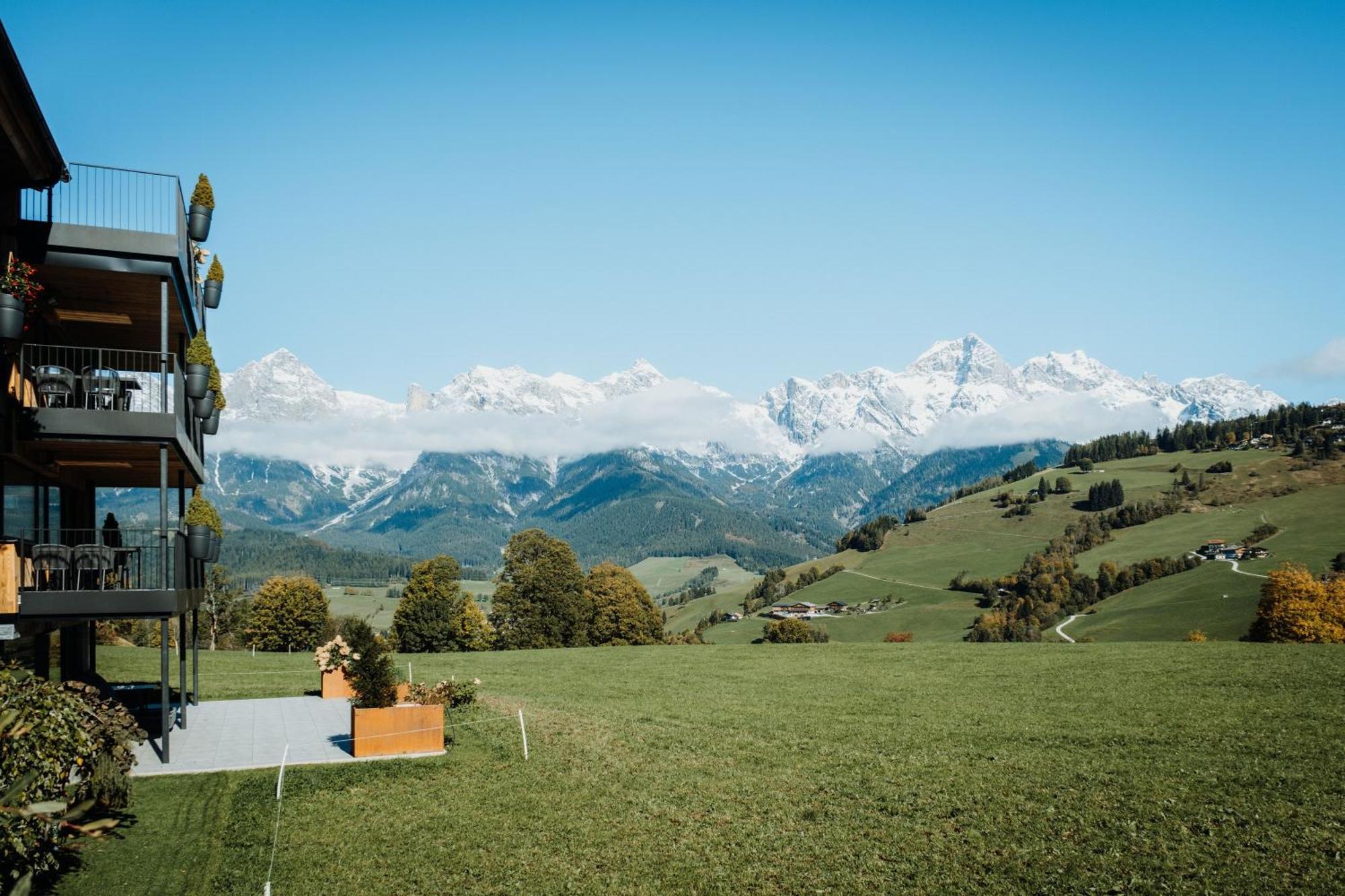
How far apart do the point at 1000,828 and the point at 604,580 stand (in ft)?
178

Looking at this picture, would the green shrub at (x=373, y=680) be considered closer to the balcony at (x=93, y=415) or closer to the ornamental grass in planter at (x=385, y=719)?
the ornamental grass in planter at (x=385, y=719)

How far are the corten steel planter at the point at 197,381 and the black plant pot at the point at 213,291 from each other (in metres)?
4.95

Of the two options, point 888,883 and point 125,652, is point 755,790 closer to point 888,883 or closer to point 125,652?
point 888,883

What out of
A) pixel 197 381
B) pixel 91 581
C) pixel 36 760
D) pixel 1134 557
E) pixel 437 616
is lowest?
pixel 1134 557

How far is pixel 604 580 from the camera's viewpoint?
220 feet

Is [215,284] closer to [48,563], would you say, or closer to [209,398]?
[209,398]

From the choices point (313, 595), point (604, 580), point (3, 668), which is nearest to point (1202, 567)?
point (604, 580)

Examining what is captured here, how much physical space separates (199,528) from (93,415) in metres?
3.15

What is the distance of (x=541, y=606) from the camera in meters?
63.0

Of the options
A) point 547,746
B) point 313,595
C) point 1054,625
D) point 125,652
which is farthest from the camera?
point 1054,625

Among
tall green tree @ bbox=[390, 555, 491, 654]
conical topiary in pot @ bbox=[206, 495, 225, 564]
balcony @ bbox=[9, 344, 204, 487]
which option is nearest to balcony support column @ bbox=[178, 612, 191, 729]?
conical topiary in pot @ bbox=[206, 495, 225, 564]

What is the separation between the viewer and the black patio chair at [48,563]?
18.7 metres

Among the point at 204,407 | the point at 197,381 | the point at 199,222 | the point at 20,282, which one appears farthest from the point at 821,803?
the point at 199,222

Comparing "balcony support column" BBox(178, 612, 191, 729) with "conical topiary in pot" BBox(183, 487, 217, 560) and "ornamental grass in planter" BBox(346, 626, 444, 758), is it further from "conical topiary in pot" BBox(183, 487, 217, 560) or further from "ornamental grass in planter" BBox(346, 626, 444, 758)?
"ornamental grass in planter" BBox(346, 626, 444, 758)
